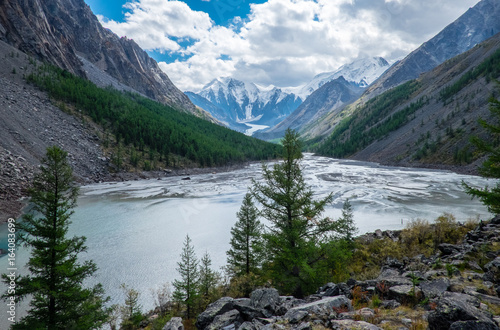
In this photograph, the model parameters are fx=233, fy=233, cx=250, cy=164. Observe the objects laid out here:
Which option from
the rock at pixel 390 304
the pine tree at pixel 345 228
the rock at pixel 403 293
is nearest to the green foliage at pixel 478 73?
the pine tree at pixel 345 228

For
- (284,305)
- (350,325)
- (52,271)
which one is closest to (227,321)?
(284,305)

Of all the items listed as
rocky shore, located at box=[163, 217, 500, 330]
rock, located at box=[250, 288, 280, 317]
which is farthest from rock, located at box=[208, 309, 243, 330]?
rock, located at box=[250, 288, 280, 317]

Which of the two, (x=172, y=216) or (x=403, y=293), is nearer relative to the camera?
(x=403, y=293)

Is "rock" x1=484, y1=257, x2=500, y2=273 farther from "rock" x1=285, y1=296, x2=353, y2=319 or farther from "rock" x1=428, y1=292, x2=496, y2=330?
"rock" x1=285, y1=296, x2=353, y2=319

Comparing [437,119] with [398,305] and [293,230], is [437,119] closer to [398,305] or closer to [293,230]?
[293,230]

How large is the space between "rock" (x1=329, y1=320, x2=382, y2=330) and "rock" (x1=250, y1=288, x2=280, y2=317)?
3005 millimetres

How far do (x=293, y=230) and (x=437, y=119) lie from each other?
Result: 395 ft

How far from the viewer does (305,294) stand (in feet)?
44.1

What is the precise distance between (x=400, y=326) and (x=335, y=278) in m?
9.69

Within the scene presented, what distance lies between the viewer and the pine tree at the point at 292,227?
1348 centimetres

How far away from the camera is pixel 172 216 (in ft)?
118

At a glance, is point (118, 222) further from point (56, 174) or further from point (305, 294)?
point (305, 294)

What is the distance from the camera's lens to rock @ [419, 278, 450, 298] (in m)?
6.77

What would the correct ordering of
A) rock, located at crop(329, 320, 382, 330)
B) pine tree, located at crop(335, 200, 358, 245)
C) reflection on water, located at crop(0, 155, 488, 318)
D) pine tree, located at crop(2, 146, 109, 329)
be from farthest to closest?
reflection on water, located at crop(0, 155, 488, 318)
pine tree, located at crop(335, 200, 358, 245)
pine tree, located at crop(2, 146, 109, 329)
rock, located at crop(329, 320, 382, 330)
